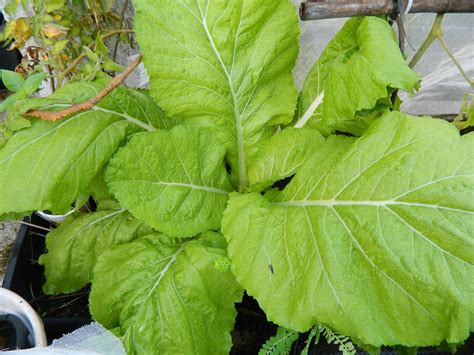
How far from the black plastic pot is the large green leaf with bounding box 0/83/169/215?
43cm

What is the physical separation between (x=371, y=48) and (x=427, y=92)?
725mm

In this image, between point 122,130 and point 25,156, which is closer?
point 25,156

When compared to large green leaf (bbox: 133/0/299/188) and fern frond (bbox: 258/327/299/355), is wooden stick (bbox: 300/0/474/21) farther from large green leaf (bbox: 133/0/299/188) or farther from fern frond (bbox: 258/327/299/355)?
fern frond (bbox: 258/327/299/355)

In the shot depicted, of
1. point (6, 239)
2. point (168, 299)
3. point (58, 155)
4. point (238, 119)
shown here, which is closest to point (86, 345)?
point (168, 299)

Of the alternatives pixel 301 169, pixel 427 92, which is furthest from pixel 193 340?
pixel 427 92

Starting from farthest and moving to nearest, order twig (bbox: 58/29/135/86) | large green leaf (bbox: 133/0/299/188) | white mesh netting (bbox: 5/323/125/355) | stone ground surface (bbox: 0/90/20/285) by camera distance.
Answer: stone ground surface (bbox: 0/90/20/285) < twig (bbox: 58/29/135/86) < large green leaf (bbox: 133/0/299/188) < white mesh netting (bbox: 5/323/125/355)

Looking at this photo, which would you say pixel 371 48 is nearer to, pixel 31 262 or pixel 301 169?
pixel 301 169

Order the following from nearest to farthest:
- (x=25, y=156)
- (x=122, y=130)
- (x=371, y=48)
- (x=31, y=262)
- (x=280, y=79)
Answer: (x=371, y=48) → (x=25, y=156) → (x=122, y=130) → (x=280, y=79) → (x=31, y=262)

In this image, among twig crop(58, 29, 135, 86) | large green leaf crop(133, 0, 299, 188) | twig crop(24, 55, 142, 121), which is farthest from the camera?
twig crop(58, 29, 135, 86)

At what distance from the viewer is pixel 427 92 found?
1519 millimetres

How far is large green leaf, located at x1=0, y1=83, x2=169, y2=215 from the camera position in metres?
0.98

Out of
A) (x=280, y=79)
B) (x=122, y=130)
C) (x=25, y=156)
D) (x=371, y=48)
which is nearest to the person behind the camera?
(x=371, y=48)

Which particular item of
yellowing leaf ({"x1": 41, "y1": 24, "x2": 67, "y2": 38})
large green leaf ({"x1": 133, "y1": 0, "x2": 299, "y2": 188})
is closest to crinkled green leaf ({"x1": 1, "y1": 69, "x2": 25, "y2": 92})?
yellowing leaf ({"x1": 41, "y1": 24, "x2": 67, "y2": 38})

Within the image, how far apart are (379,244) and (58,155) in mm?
691
